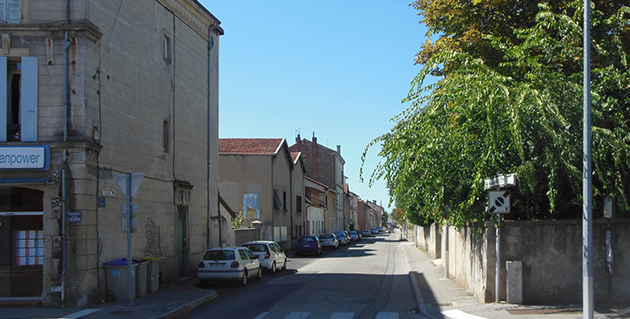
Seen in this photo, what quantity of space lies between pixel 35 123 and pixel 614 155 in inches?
509

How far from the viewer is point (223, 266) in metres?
17.9

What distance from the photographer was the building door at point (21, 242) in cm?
1341

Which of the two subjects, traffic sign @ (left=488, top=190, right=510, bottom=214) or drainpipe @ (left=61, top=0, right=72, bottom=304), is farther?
drainpipe @ (left=61, top=0, right=72, bottom=304)

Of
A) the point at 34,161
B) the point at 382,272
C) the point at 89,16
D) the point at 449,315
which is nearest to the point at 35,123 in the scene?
the point at 34,161

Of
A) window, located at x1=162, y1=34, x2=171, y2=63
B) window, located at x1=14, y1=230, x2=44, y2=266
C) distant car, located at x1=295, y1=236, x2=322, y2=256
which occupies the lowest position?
distant car, located at x1=295, y1=236, x2=322, y2=256

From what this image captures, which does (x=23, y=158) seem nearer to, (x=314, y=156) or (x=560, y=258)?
(x=560, y=258)

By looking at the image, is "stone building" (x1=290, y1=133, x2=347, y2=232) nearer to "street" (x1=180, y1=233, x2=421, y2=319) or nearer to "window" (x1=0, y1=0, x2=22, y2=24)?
"street" (x1=180, y1=233, x2=421, y2=319)

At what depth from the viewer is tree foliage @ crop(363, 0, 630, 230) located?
11227 mm

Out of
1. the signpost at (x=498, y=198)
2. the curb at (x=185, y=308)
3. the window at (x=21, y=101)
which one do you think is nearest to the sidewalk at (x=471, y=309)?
the signpost at (x=498, y=198)

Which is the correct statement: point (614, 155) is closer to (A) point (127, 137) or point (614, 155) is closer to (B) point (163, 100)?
(A) point (127, 137)

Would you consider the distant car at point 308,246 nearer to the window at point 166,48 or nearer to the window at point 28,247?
the window at point 166,48

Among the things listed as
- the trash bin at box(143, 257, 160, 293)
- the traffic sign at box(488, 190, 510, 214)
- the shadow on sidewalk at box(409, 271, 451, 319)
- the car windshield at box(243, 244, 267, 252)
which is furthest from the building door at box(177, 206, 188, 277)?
the traffic sign at box(488, 190, 510, 214)

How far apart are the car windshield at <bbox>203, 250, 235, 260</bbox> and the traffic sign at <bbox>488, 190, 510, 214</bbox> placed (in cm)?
938

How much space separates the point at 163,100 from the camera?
1898 cm
